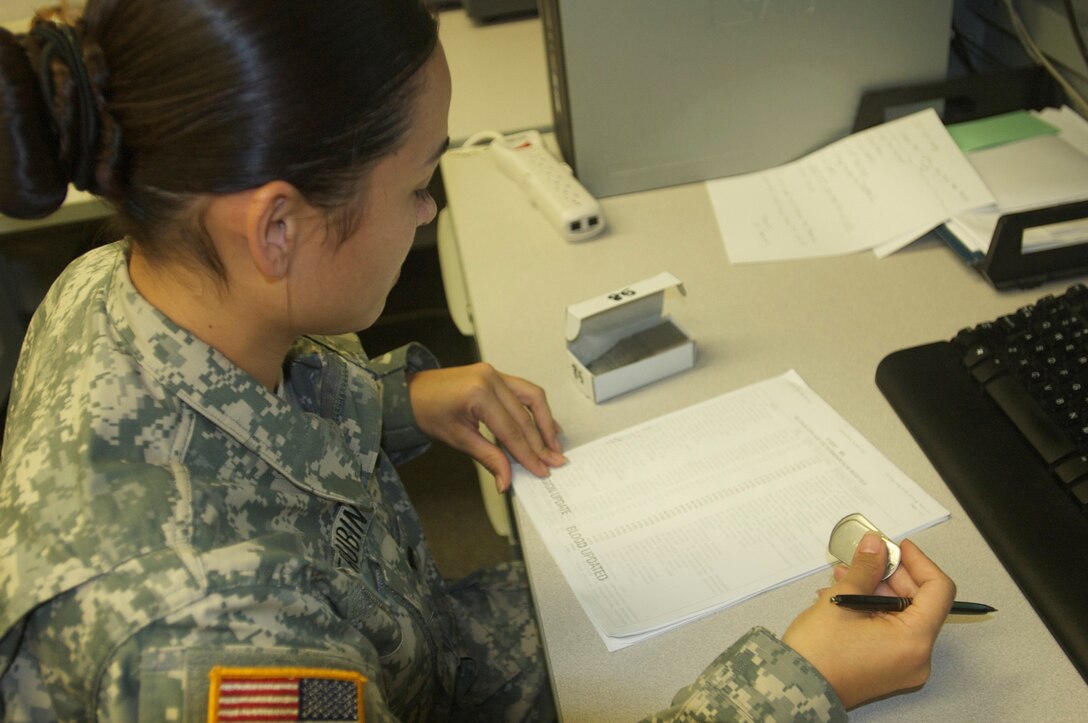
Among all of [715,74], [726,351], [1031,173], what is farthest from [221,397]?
[1031,173]

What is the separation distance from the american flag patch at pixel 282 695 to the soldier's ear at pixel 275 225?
25 cm

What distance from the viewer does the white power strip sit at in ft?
3.50

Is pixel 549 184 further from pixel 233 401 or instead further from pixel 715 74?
pixel 233 401

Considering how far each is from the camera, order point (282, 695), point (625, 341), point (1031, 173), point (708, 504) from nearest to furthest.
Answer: point (282, 695) → point (708, 504) → point (625, 341) → point (1031, 173)

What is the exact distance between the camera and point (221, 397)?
0.62 metres

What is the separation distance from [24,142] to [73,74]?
49 millimetres

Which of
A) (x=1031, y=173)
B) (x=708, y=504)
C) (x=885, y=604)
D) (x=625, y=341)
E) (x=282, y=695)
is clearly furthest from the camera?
(x=1031, y=173)

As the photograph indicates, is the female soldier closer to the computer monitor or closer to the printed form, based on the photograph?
the printed form

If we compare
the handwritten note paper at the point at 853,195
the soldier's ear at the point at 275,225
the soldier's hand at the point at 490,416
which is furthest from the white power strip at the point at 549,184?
the soldier's ear at the point at 275,225

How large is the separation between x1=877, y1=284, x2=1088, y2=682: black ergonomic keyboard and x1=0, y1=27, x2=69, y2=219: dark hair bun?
2.17 feet

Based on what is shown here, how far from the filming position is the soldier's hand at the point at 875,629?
0.56 metres

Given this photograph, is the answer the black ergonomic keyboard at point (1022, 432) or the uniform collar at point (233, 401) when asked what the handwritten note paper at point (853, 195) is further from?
the uniform collar at point (233, 401)

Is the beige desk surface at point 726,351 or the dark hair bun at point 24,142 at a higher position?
the dark hair bun at point 24,142

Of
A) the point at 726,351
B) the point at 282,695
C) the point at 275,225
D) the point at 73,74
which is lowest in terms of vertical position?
the point at 726,351
